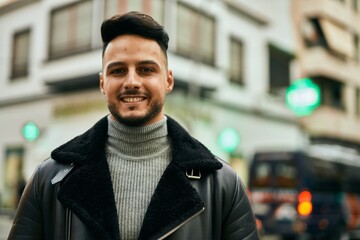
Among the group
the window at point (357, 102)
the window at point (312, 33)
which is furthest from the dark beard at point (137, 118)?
the window at point (357, 102)

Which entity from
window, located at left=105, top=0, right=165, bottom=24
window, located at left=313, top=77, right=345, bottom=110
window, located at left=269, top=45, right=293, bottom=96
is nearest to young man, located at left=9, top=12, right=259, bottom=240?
window, located at left=105, top=0, right=165, bottom=24

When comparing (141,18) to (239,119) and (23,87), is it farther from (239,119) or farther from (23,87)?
(239,119)

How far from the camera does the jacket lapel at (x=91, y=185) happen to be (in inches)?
81.7

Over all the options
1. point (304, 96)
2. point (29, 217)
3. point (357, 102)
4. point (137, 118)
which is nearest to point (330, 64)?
point (357, 102)

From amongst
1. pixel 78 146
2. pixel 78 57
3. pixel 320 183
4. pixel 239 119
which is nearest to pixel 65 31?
pixel 78 57

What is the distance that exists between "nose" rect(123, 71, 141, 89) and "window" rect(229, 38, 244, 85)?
21.6 metres

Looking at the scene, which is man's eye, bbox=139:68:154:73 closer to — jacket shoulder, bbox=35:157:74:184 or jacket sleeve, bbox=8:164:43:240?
jacket shoulder, bbox=35:157:74:184

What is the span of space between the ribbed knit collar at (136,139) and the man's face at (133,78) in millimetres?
58

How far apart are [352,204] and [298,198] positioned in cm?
270

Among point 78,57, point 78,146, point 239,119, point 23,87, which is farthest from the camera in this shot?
point 239,119

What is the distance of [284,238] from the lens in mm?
12867

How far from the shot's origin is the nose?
2.13 meters

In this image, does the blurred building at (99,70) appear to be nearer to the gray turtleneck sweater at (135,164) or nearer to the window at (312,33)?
the window at (312,33)

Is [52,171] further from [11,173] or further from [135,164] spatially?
[11,173]
